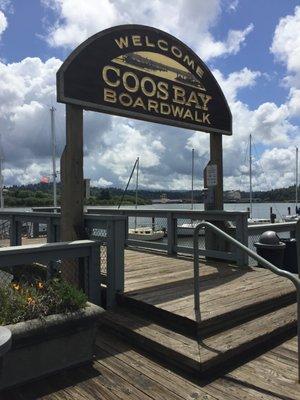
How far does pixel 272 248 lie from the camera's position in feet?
23.4

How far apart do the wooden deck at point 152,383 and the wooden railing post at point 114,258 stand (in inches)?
41.4

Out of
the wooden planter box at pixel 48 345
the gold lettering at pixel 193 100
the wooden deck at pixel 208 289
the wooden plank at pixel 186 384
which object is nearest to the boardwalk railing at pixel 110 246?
the wooden deck at pixel 208 289

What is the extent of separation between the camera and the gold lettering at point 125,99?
5938mm

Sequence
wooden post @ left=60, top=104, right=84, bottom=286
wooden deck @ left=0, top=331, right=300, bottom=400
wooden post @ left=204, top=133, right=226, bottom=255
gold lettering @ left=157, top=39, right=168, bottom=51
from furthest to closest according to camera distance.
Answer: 1. wooden post @ left=204, top=133, right=226, bottom=255
2. gold lettering @ left=157, top=39, right=168, bottom=51
3. wooden post @ left=60, top=104, right=84, bottom=286
4. wooden deck @ left=0, top=331, right=300, bottom=400

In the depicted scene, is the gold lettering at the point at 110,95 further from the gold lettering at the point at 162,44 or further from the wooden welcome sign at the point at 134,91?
the gold lettering at the point at 162,44

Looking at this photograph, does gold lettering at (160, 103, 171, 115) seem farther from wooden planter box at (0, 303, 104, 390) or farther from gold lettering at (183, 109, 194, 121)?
wooden planter box at (0, 303, 104, 390)

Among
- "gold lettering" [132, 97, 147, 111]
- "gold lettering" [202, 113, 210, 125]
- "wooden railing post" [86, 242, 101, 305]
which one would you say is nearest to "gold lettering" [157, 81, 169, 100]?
"gold lettering" [132, 97, 147, 111]

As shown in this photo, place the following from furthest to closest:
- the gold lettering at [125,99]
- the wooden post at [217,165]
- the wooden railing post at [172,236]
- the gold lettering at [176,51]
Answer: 1. the wooden railing post at [172,236]
2. the wooden post at [217,165]
3. the gold lettering at [176,51]
4. the gold lettering at [125,99]

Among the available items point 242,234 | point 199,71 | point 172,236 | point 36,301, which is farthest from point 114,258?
point 199,71

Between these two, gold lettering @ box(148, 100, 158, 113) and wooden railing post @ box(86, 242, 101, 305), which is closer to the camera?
wooden railing post @ box(86, 242, 101, 305)

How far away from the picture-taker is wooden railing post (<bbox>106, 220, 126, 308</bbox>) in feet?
16.0

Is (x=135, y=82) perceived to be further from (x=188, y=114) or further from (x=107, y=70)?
(x=188, y=114)

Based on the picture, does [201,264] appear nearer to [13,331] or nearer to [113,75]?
[113,75]

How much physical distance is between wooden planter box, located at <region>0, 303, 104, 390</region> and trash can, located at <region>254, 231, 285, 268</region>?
4288 millimetres
